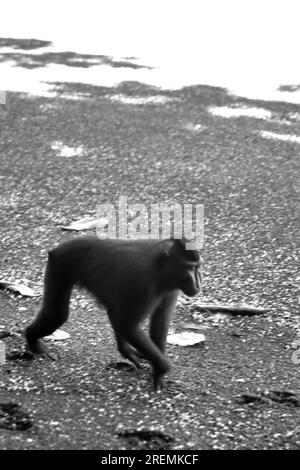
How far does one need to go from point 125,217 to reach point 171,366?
1794 millimetres

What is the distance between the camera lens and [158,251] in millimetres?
3211

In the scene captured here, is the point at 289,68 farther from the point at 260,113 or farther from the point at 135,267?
the point at 135,267

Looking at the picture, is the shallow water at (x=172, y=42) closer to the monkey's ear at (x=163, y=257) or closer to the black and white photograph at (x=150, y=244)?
the black and white photograph at (x=150, y=244)

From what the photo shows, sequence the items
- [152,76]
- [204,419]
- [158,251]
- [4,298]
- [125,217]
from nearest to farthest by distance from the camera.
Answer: [204,419] < [158,251] < [4,298] < [125,217] < [152,76]

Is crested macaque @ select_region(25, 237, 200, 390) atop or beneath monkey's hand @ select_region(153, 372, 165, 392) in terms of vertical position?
atop

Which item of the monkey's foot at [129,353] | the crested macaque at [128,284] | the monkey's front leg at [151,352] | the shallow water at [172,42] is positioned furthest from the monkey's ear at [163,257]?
the shallow water at [172,42]

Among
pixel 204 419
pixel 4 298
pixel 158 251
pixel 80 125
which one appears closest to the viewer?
Result: pixel 204 419

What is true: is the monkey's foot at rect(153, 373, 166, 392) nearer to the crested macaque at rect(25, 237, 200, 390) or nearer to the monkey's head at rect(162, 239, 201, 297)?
the crested macaque at rect(25, 237, 200, 390)

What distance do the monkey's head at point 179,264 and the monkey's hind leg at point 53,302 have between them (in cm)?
41

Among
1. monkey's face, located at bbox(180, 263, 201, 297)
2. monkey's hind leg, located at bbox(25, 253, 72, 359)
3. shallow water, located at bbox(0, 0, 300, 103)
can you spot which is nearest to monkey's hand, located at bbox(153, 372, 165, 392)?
monkey's face, located at bbox(180, 263, 201, 297)

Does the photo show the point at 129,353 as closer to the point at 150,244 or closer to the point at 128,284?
the point at 128,284

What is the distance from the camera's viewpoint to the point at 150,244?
3279 mm

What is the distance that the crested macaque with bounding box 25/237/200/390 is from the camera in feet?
10.5

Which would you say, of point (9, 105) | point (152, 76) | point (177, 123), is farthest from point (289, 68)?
point (9, 105)
